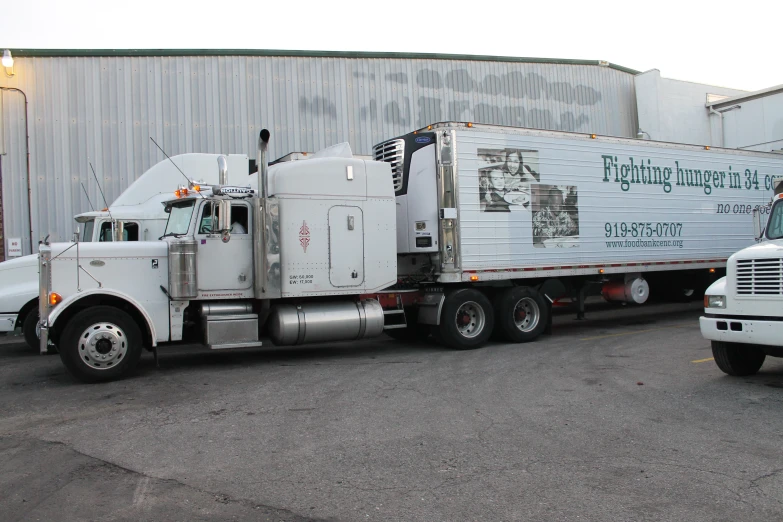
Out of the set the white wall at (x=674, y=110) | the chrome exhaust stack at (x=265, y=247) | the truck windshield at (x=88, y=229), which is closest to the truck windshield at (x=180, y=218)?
the chrome exhaust stack at (x=265, y=247)

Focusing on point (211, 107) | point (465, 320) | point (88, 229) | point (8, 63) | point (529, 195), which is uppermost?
point (8, 63)

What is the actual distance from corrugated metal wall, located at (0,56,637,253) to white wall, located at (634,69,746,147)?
3.36 m

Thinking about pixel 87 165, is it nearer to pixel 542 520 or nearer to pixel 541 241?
pixel 541 241

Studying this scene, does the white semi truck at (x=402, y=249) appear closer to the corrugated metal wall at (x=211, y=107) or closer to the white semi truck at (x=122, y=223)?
the white semi truck at (x=122, y=223)

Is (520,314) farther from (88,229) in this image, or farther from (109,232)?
(88,229)

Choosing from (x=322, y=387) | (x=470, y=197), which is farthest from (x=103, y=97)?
(x=322, y=387)

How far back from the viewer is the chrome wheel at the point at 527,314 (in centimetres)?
1247

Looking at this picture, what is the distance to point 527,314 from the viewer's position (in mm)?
12633

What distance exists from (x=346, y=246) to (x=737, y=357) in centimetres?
586

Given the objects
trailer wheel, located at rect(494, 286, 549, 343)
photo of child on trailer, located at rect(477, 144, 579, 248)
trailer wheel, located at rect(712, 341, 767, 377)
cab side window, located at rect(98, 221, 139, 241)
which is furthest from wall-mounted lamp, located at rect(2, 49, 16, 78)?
trailer wheel, located at rect(712, 341, 767, 377)

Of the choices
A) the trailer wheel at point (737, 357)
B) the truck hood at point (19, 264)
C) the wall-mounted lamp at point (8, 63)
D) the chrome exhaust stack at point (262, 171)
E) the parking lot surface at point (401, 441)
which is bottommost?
the parking lot surface at point (401, 441)

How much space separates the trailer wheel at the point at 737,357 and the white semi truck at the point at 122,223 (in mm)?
8228

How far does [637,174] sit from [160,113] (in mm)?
12396

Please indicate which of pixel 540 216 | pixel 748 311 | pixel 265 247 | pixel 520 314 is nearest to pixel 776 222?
pixel 748 311
